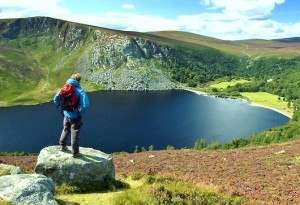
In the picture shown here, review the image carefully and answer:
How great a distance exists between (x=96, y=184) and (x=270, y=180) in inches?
749

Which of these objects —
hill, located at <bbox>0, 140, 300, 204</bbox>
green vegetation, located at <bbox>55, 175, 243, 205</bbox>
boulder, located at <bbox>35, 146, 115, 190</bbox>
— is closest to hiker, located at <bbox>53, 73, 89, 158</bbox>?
boulder, located at <bbox>35, 146, 115, 190</bbox>

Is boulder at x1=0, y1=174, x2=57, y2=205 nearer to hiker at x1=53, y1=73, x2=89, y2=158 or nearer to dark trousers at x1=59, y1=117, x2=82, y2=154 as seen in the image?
dark trousers at x1=59, y1=117, x2=82, y2=154

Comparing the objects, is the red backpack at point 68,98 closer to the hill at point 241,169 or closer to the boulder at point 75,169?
the boulder at point 75,169

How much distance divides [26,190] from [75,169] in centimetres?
471

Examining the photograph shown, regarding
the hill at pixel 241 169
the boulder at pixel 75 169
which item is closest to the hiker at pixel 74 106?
the boulder at pixel 75 169

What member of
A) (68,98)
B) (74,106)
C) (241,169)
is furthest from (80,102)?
(241,169)

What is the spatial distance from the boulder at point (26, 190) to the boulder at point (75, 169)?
303cm

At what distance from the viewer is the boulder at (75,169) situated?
1791 cm

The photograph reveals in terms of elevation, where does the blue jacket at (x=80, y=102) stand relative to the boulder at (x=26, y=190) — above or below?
above

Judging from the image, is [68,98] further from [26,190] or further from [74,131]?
[26,190]

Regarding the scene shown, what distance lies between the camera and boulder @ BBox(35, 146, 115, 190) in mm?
17906

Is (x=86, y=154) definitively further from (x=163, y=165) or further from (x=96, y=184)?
(x=163, y=165)

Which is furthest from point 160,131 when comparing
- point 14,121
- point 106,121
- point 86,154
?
point 86,154

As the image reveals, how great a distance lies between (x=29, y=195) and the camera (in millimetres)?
13336
